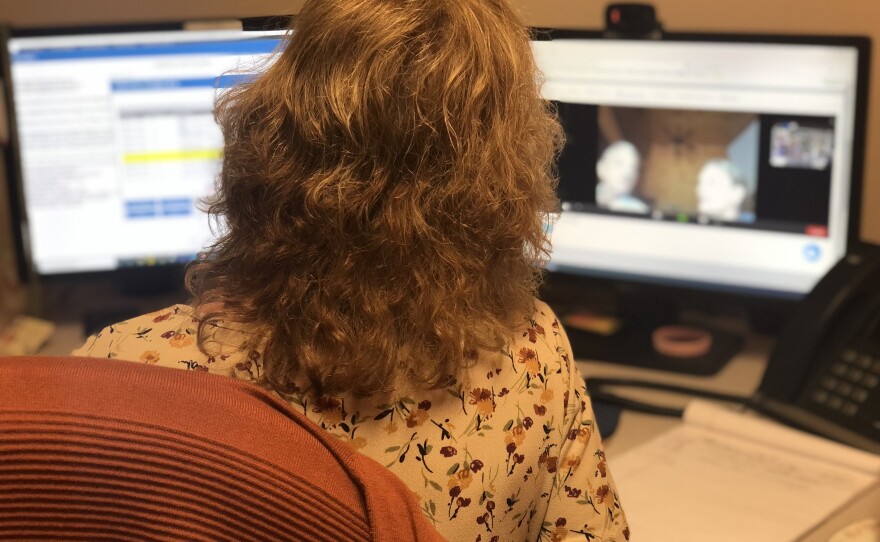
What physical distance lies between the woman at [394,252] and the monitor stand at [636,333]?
23.8 inches

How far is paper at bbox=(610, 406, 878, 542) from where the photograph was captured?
3.47ft

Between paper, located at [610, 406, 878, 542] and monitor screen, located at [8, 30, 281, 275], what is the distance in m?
0.73

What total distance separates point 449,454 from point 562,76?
766 mm

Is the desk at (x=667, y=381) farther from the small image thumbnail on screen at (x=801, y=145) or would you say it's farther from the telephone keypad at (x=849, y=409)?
the small image thumbnail on screen at (x=801, y=145)

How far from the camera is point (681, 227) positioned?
1427 millimetres

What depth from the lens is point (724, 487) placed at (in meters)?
1.14

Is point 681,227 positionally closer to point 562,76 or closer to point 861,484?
point 562,76

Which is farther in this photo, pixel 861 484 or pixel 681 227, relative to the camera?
pixel 681 227

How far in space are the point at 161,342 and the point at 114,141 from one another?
0.78 metres

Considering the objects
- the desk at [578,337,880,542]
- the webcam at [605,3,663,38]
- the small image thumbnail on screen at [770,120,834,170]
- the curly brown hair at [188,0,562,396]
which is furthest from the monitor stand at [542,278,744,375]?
the curly brown hair at [188,0,562,396]

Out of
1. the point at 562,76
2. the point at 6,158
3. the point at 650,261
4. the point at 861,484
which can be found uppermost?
the point at 562,76

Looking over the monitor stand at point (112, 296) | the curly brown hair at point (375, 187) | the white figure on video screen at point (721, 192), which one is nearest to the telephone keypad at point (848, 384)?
the white figure on video screen at point (721, 192)

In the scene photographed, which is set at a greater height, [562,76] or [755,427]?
[562,76]

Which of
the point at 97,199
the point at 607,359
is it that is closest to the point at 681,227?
the point at 607,359
